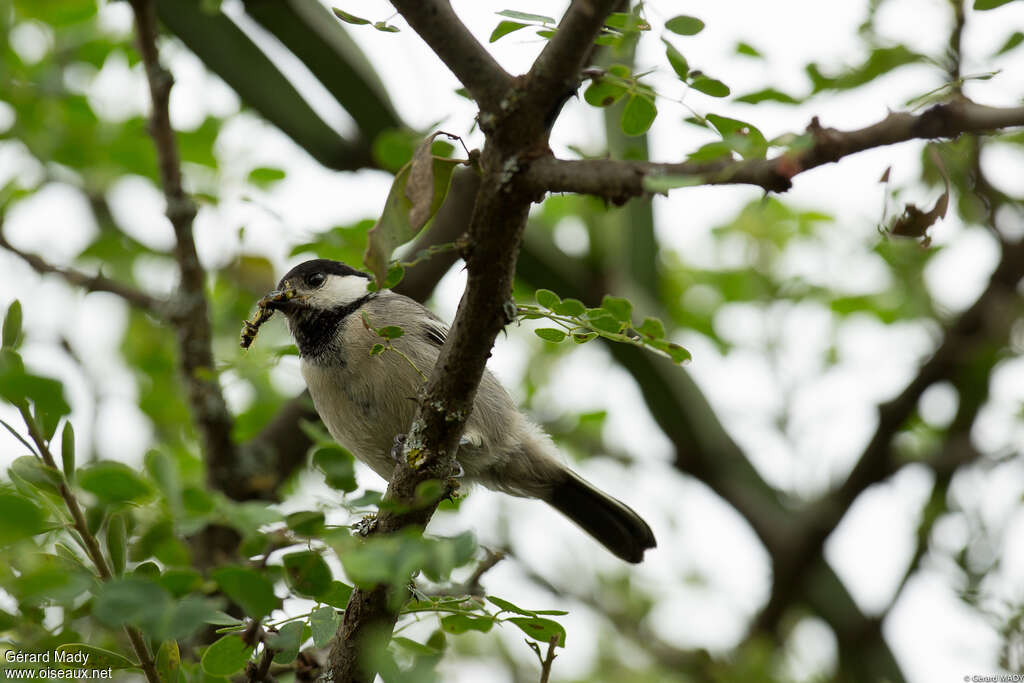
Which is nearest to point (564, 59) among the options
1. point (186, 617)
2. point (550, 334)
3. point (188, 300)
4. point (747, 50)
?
point (550, 334)

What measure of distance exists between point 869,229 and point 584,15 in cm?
343

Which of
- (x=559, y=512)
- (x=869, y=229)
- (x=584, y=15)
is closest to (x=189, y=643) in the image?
(x=559, y=512)

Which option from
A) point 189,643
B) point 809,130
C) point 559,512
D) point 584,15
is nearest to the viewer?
point 809,130

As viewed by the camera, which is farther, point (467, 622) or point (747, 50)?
point (747, 50)

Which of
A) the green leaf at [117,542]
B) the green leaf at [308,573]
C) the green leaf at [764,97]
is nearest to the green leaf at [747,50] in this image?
the green leaf at [764,97]

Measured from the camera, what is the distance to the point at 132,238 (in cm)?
494

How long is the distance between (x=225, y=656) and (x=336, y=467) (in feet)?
1.37

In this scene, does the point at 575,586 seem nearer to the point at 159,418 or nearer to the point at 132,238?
the point at 159,418

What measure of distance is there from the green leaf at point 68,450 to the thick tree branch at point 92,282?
1.89 m

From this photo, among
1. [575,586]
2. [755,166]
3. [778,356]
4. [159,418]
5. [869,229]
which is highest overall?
[755,166]

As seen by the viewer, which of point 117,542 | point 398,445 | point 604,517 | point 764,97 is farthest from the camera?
point 604,517

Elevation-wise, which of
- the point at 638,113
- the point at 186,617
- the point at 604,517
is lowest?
the point at 604,517

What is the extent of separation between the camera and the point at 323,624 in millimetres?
1861

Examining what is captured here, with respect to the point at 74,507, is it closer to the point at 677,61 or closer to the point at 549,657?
the point at 549,657
